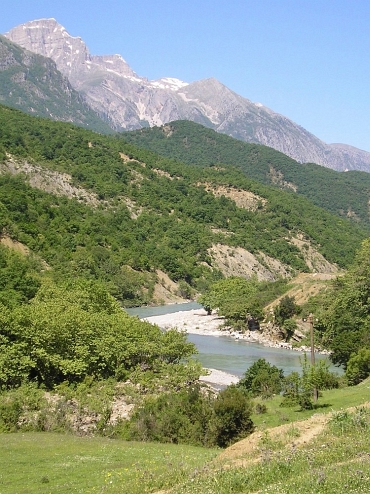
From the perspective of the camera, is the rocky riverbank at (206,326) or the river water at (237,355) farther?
the rocky riverbank at (206,326)

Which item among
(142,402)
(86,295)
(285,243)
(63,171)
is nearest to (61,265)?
(86,295)

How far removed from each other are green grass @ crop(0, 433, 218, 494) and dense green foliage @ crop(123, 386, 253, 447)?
1473mm

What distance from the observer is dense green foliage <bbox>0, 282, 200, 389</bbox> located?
38281mm

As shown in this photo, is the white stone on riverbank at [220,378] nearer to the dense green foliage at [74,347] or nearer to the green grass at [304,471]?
the dense green foliage at [74,347]

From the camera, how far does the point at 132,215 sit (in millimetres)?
146125

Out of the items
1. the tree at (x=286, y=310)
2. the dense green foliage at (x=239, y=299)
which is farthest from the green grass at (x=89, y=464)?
the dense green foliage at (x=239, y=299)

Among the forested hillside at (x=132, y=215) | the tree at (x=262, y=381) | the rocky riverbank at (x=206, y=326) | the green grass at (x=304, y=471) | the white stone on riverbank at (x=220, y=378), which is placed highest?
the forested hillside at (x=132, y=215)

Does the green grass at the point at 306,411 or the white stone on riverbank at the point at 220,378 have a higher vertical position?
the green grass at the point at 306,411

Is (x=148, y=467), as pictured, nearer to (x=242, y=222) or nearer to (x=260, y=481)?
(x=260, y=481)

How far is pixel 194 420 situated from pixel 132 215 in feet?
395

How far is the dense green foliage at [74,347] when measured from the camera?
3828 centimetres

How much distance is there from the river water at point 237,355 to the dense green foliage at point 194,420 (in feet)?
66.0

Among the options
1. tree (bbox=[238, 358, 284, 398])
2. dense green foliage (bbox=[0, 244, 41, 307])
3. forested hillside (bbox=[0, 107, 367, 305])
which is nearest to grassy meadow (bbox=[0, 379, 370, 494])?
tree (bbox=[238, 358, 284, 398])

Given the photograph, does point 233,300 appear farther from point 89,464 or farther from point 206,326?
point 89,464
